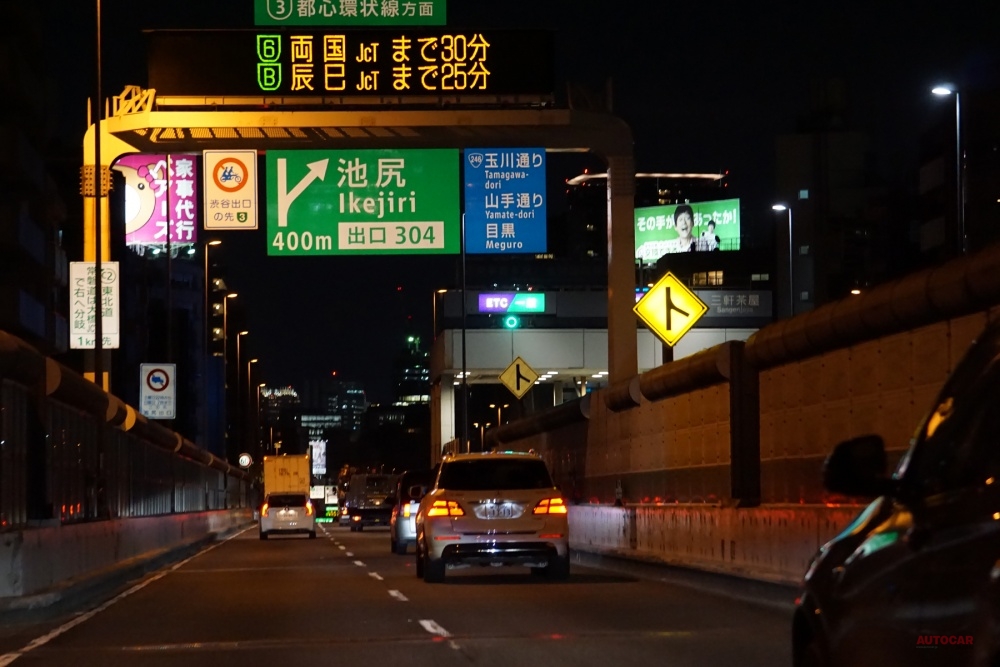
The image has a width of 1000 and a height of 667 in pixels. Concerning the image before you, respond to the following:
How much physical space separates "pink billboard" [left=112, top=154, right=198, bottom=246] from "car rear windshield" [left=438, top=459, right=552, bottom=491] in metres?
14.4

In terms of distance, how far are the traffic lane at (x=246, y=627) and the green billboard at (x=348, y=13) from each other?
936 cm

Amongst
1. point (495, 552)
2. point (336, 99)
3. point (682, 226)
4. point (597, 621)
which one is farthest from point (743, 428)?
point (682, 226)

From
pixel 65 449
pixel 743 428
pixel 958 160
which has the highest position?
pixel 958 160

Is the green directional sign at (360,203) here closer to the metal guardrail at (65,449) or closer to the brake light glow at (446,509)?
the metal guardrail at (65,449)

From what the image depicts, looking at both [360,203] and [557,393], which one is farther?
[557,393]

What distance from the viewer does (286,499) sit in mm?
50531

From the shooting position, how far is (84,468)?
88.1 ft

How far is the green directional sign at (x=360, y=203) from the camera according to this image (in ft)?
94.8

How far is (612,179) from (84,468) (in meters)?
11.1

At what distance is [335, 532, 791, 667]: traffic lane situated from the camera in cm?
1248

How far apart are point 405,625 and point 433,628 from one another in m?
0.53

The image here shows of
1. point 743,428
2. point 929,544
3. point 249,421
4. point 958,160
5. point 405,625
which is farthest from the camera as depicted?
point 249,421

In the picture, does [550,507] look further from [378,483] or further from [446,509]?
[378,483]
